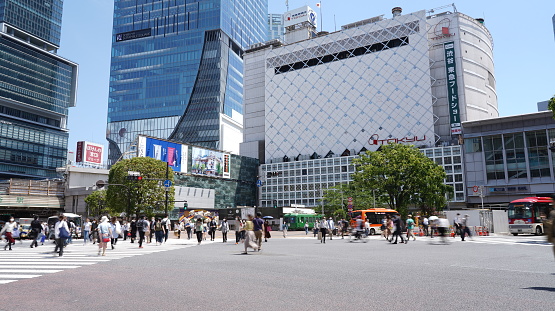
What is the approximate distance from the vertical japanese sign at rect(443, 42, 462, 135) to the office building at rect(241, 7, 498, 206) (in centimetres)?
18

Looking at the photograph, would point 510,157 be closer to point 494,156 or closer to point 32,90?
point 494,156

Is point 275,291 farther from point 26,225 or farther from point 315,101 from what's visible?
point 315,101

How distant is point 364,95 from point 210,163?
35029 millimetres

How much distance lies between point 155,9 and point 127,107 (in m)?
33.3

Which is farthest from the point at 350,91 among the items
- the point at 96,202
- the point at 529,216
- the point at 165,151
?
the point at 529,216

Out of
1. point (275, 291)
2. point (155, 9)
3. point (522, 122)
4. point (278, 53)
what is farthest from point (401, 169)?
Answer: point (155, 9)

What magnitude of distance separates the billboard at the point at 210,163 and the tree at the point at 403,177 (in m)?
44.9

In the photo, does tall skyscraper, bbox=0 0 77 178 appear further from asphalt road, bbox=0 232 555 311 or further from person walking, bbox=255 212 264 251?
asphalt road, bbox=0 232 555 311

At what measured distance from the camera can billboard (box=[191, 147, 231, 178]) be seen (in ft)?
268

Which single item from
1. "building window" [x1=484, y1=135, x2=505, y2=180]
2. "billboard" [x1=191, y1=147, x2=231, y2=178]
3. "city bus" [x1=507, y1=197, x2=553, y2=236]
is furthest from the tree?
"billboard" [x1=191, y1=147, x2=231, y2=178]

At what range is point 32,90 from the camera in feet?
407

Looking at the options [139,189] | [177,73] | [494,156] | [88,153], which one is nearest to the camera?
[139,189]

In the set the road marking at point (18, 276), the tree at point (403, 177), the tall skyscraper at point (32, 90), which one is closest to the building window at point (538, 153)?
the tree at point (403, 177)

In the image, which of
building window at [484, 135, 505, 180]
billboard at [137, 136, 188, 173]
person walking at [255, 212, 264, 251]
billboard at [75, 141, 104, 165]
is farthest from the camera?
billboard at [75, 141, 104, 165]
